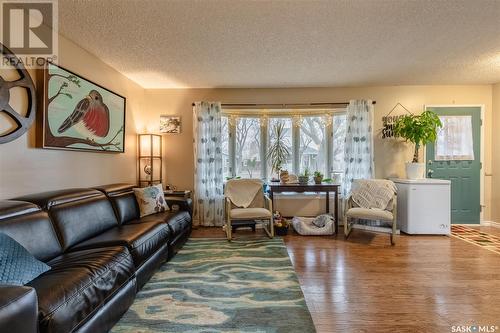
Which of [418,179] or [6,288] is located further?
[418,179]

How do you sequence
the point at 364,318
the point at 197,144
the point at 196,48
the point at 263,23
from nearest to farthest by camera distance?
the point at 364,318 < the point at 263,23 < the point at 196,48 < the point at 197,144

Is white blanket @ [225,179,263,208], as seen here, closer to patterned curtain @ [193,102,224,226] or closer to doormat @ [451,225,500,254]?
patterned curtain @ [193,102,224,226]

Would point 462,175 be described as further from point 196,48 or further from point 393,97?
point 196,48

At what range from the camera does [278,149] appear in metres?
4.55

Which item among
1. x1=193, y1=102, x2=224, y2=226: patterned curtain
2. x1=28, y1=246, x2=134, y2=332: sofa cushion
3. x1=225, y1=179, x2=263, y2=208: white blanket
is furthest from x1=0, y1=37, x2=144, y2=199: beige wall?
x1=225, y1=179, x2=263, y2=208: white blanket

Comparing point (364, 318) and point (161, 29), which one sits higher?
point (161, 29)

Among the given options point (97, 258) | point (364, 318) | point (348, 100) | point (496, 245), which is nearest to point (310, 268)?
point (364, 318)

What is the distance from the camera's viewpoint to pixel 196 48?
Result: 9.66ft

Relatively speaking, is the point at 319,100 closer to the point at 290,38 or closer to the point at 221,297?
the point at 290,38

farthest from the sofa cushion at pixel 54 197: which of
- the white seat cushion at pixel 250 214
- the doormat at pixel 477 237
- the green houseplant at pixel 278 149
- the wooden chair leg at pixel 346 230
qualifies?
the doormat at pixel 477 237

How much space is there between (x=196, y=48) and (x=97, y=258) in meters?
2.35

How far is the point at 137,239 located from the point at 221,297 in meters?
0.82

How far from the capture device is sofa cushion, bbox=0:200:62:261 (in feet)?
5.44

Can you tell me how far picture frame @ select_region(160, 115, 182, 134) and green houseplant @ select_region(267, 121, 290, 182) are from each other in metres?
1.66
